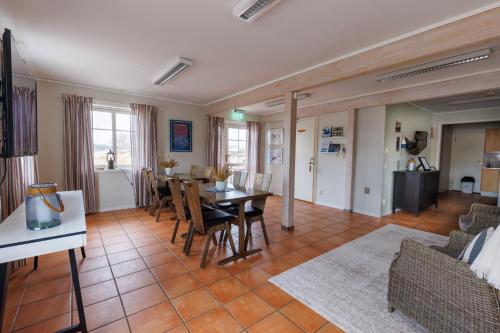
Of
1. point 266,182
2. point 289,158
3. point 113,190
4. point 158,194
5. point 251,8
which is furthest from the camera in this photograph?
point 113,190

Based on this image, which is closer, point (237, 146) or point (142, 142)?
point (142, 142)

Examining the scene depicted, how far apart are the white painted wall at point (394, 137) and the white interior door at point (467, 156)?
343 centimetres

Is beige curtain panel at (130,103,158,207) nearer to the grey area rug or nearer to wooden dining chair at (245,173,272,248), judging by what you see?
wooden dining chair at (245,173,272,248)

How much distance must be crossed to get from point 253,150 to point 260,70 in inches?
140

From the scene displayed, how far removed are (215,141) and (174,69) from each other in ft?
9.33

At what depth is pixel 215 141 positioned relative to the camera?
596cm

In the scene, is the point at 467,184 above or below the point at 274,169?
below

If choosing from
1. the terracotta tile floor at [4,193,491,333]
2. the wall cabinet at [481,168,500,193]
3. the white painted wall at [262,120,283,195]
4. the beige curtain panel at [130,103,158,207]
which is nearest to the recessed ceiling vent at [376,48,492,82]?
the terracotta tile floor at [4,193,491,333]

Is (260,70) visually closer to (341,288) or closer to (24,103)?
(24,103)

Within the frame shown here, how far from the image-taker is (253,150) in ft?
22.2

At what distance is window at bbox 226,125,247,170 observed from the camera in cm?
648

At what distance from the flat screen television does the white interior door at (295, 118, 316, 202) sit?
200 inches

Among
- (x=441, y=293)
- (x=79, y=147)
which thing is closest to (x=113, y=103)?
(x=79, y=147)

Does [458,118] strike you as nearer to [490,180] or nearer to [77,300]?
[490,180]
